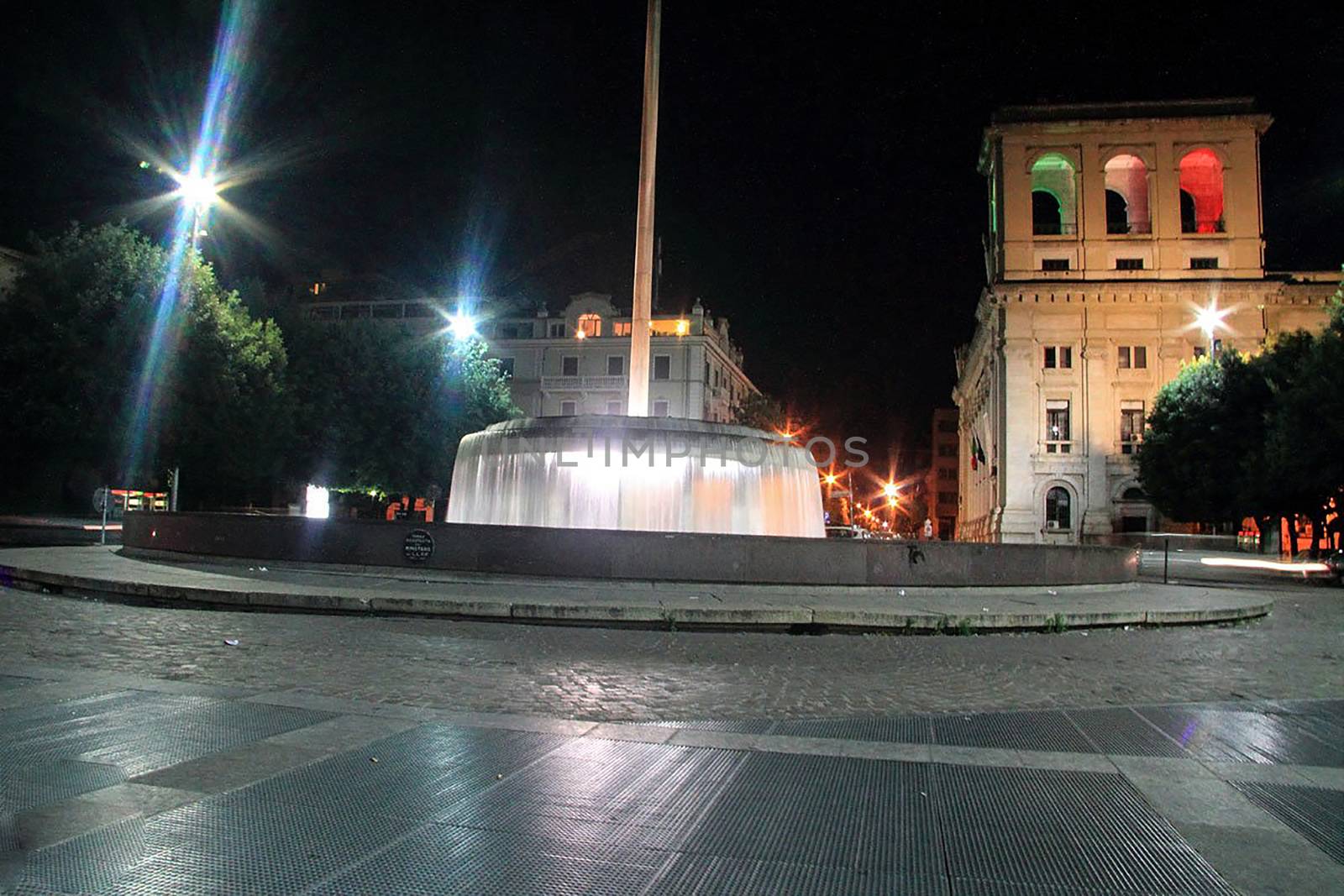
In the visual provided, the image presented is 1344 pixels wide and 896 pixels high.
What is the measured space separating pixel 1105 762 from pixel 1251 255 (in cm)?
5866

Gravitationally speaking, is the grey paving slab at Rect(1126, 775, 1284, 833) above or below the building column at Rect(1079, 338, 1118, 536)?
below

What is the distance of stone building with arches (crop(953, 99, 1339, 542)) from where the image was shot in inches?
2055

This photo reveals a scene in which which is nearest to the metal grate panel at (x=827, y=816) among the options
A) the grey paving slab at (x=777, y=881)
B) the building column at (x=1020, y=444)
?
the grey paving slab at (x=777, y=881)

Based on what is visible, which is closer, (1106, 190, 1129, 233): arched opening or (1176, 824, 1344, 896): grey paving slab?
(1176, 824, 1344, 896): grey paving slab

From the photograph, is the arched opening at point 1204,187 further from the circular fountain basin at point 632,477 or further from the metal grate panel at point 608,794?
the metal grate panel at point 608,794

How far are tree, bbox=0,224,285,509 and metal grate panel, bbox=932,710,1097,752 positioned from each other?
93.9 ft

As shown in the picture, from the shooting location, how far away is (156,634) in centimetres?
888

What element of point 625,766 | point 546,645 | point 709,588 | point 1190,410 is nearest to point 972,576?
point 709,588

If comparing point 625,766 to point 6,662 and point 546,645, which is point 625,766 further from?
point 6,662

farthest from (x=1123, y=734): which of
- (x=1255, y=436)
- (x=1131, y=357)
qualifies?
(x=1131, y=357)

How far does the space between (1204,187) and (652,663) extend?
60999 mm

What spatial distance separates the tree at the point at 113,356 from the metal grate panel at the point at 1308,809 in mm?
30342

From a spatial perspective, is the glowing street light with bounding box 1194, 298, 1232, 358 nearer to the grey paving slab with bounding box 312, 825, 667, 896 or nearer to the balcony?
the balcony

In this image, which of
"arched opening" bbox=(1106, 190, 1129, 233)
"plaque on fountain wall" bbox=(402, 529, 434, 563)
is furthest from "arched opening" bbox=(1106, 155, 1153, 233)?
"plaque on fountain wall" bbox=(402, 529, 434, 563)
